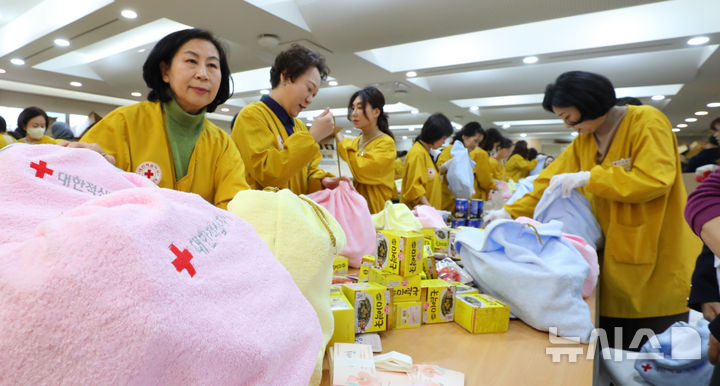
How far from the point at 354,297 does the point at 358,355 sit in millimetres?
182

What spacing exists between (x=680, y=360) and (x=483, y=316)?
0.78 m

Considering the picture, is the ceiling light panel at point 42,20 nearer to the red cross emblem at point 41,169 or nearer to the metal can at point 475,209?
the metal can at point 475,209

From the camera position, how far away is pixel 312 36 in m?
4.59

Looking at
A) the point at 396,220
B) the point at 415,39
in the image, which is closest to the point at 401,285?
the point at 396,220

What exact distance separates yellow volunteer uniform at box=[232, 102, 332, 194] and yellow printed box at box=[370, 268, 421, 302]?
776mm

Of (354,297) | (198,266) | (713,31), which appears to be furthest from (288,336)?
(713,31)

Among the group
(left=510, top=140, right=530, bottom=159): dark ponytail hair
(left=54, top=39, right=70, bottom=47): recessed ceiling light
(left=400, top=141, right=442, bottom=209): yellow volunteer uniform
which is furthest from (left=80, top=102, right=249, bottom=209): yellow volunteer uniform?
(left=510, top=140, right=530, bottom=159): dark ponytail hair

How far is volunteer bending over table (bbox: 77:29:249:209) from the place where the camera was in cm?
124

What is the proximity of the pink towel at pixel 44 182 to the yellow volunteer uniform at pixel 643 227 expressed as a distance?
1.85m

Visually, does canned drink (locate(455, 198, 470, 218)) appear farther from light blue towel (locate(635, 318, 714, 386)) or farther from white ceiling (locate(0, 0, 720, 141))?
white ceiling (locate(0, 0, 720, 141))

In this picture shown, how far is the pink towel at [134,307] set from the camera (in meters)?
0.33

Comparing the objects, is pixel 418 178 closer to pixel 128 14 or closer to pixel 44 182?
A: pixel 44 182

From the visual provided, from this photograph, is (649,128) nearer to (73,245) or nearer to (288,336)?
(288,336)

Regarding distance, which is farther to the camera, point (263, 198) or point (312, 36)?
point (312, 36)
